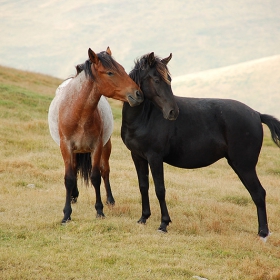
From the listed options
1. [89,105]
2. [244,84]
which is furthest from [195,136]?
[244,84]

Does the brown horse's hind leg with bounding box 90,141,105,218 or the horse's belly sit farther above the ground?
the horse's belly

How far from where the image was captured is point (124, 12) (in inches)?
7003

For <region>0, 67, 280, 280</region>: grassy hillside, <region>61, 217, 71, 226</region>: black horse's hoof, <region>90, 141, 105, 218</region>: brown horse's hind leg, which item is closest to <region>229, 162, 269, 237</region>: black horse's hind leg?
<region>0, 67, 280, 280</region>: grassy hillside

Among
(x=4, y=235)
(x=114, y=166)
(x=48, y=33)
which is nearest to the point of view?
(x=4, y=235)

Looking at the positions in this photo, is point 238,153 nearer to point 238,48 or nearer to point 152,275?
point 152,275

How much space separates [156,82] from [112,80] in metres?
0.65

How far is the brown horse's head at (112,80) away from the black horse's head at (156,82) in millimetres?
263

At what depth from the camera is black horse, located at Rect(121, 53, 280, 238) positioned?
7.32 m

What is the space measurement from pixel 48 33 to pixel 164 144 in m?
166

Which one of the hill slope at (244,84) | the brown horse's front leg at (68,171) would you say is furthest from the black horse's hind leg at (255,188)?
the hill slope at (244,84)

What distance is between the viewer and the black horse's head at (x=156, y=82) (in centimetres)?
692

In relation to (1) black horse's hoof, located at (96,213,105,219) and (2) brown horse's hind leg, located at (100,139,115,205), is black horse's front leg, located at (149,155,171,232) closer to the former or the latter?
(1) black horse's hoof, located at (96,213,105,219)

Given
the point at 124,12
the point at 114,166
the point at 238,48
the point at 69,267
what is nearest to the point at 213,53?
the point at 238,48

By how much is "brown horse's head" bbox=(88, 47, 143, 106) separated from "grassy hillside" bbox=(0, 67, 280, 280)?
1.98m
